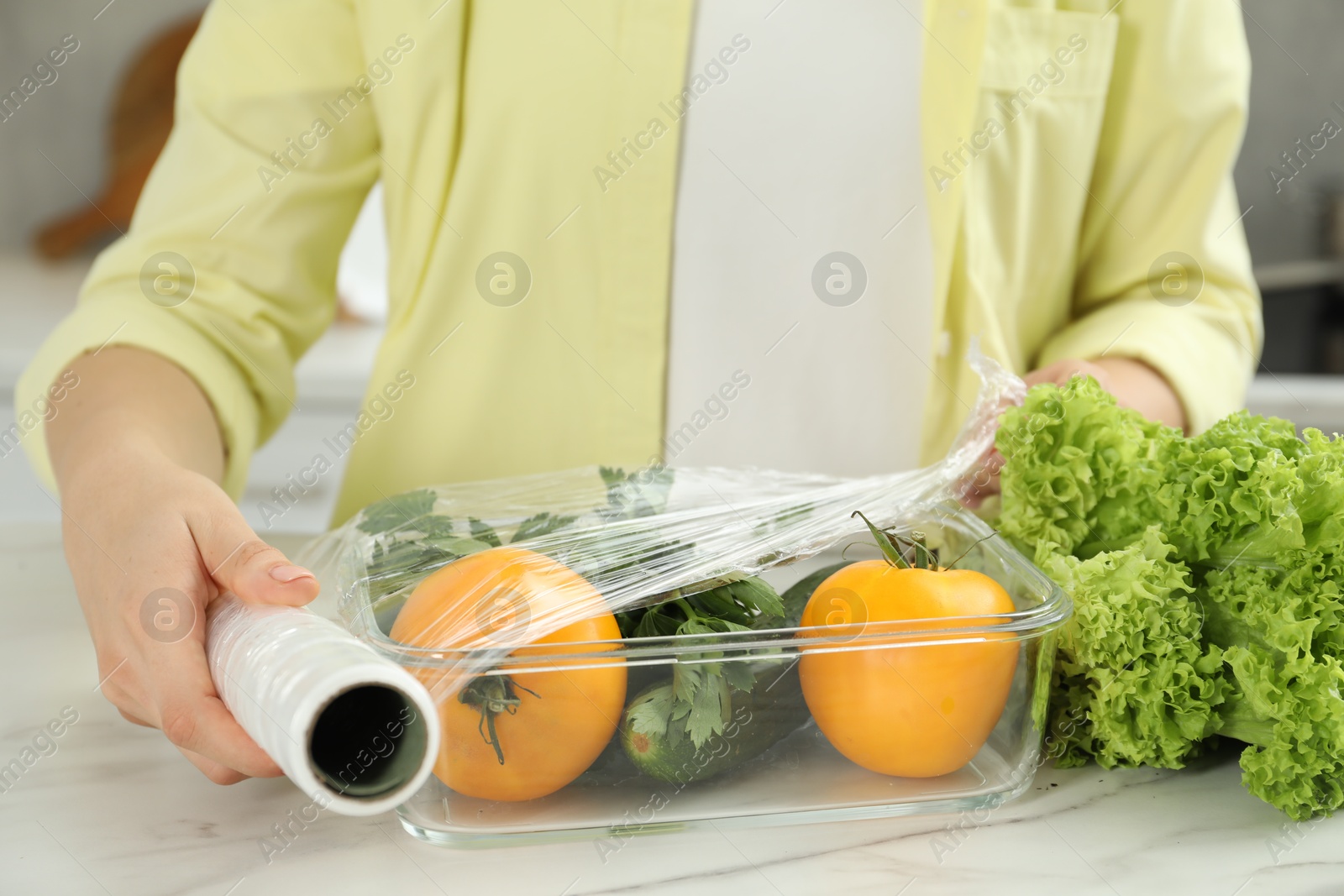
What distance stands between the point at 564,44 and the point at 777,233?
0.71 ft

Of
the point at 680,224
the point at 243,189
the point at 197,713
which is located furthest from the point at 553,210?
the point at 197,713

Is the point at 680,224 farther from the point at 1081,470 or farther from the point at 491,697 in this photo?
the point at 491,697

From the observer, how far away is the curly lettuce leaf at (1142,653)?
50cm

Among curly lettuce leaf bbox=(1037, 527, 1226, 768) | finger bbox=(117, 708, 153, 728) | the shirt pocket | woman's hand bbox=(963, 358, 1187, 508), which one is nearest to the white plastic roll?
finger bbox=(117, 708, 153, 728)

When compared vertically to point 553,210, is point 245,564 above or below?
below

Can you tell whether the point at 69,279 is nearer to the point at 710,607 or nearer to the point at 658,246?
the point at 658,246

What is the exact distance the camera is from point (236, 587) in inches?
18.7

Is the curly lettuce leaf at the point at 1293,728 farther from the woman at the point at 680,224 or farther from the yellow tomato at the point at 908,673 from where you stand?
the woman at the point at 680,224

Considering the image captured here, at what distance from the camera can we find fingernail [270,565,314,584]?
0.46 meters

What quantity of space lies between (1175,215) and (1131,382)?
0.62 feet

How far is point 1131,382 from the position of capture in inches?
31.8

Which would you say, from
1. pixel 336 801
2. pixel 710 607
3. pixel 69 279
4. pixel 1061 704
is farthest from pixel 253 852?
pixel 69 279

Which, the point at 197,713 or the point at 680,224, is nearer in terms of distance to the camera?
the point at 197,713

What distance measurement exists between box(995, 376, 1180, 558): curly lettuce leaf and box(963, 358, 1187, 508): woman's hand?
13 centimetres
